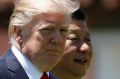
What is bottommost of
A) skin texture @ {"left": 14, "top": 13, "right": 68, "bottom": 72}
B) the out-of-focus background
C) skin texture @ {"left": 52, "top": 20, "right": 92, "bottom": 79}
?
the out-of-focus background

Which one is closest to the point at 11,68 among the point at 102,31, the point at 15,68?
the point at 15,68

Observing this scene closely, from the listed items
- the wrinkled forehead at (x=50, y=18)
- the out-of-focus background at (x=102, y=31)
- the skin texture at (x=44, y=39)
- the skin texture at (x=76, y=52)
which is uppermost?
the wrinkled forehead at (x=50, y=18)

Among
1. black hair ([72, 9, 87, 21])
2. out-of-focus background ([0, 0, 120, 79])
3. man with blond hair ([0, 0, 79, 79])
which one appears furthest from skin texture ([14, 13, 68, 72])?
out-of-focus background ([0, 0, 120, 79])

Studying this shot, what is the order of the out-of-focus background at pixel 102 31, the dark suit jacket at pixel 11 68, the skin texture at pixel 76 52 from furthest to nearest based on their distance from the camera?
the out-of-focus background at pixel 102 31 < the skin texture at pixel 76 52 < the dark suit jacket at pixel 11 68

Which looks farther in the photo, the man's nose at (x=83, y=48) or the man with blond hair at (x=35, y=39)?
the man's nose at (x=83, y=48)

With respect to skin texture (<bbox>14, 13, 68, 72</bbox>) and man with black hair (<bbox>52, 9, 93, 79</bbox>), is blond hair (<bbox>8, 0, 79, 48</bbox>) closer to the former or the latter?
skin texture (<bbox>14, 13, 68, 72</bbox>)

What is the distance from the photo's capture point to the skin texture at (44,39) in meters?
Answer: 4.14

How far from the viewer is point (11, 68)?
4156 millimetres

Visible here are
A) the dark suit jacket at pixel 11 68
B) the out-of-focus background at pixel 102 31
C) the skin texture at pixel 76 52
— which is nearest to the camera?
the dark suit jacket at pixel 11 68

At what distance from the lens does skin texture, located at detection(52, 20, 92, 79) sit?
4746 millimetres

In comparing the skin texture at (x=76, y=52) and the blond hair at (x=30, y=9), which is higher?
the blond hair at (x=30, y=9)

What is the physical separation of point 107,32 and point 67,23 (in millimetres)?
6144

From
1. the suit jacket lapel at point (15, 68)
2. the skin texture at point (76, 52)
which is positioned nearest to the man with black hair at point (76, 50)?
the skin texture at point (76, 52)

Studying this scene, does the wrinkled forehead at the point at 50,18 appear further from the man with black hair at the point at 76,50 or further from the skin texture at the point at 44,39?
the man with black hair at the point at 76,50
